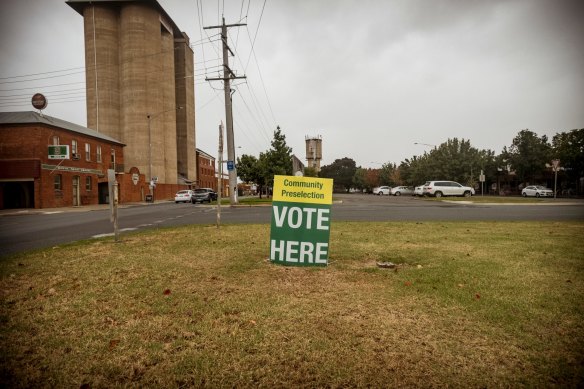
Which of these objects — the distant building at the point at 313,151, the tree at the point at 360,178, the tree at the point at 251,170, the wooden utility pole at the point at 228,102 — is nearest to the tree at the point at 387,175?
the tree at the point at 360,178

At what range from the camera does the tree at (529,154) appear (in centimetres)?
5262

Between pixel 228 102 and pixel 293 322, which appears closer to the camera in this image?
pixel 293 322

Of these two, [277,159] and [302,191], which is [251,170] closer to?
[277,159]

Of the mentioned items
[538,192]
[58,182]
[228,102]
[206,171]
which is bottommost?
[538,192]

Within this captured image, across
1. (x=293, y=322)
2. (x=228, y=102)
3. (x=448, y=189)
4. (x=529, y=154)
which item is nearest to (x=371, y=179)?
(x=529, y=154)

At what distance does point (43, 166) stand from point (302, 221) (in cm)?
3218

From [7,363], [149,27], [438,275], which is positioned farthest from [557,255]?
[149,27]

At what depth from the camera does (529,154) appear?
53.2 meters

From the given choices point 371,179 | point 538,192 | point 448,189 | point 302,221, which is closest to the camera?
point 302,221

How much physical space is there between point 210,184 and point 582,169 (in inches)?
2944

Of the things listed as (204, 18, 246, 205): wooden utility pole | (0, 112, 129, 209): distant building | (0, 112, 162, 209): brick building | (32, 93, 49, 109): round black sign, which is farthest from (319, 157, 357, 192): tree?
(32, 93, 49, 109): round black sign

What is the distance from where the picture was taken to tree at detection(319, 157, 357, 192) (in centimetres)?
12038

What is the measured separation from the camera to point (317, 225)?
559cm

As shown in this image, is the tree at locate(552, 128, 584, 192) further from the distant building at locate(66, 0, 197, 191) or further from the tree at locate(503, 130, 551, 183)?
the distant building at locate(66, 0, 197, 191)
